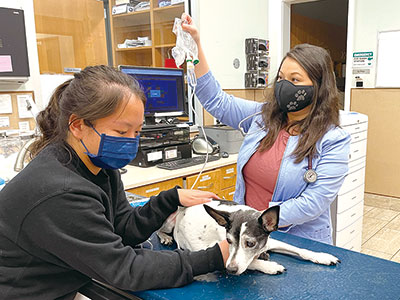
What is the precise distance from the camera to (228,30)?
398 centimetres

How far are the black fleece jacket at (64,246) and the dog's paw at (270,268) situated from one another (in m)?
0.13

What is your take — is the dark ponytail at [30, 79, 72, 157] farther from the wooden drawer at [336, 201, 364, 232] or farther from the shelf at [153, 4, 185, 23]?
the shelf at [153, 4, 185, 23]

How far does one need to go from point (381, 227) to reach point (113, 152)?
3583mm

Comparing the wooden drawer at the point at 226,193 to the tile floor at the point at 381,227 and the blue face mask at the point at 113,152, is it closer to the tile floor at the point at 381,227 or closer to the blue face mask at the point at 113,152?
the tile floor at the point at 381,227

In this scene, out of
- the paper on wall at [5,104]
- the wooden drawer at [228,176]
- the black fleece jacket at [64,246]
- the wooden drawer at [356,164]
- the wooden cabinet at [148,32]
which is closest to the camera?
the black fleece jacket at [64,246]

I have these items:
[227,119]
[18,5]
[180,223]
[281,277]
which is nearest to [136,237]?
[180,223]

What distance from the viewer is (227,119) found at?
1.83 m

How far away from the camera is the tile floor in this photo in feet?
10.2

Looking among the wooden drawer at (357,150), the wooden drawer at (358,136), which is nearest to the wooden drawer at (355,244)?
the wooden drawer at (357,150)

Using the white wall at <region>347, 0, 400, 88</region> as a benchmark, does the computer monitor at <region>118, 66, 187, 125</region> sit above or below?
below

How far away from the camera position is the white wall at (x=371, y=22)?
3.83 metres

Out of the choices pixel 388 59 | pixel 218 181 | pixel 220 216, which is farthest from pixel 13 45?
pixel 388 59

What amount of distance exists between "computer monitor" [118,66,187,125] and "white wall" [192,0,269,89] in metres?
1.01

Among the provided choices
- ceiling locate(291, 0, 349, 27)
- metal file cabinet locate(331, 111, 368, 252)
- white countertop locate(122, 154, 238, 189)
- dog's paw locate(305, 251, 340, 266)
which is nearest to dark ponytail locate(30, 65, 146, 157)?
dog's paw locate(305, 251, 340, 266)
